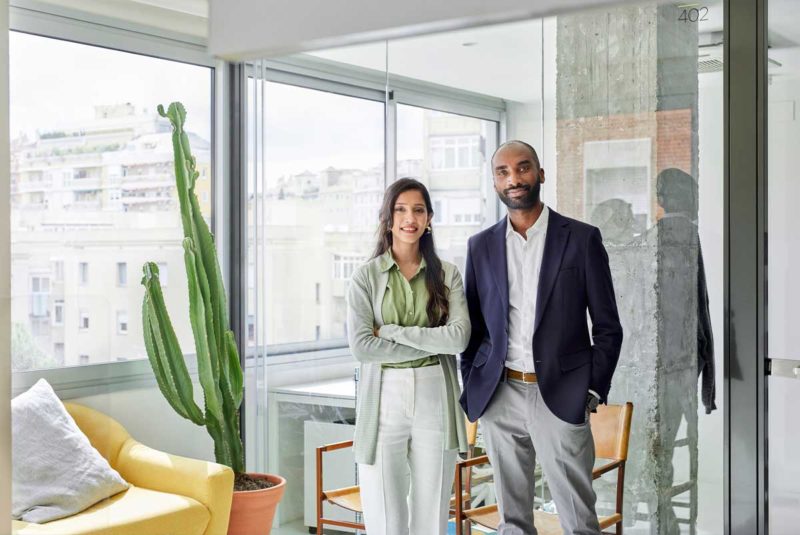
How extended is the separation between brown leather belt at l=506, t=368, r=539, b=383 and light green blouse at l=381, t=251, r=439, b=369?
0.85 ft

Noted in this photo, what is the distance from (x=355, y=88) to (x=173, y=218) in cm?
98

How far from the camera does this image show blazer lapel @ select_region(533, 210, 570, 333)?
273 centimetres

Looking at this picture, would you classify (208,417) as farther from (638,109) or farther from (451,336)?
(638,109)

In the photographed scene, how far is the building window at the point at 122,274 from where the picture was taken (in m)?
3.64

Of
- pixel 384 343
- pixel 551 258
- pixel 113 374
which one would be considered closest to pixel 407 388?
pixel 384 343

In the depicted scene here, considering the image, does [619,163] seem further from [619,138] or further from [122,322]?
[122,322]

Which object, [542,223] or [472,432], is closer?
[542,223]

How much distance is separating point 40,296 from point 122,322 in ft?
1.32

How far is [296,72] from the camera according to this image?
379 cm

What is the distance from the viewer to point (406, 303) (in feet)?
9.73

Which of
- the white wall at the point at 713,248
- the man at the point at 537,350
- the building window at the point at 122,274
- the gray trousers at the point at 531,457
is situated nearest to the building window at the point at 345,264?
the man at the point at 537,350

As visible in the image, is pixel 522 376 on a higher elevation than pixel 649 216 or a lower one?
lower

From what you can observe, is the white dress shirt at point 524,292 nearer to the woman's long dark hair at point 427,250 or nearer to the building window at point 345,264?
the woman's long dark hair at point 427,250

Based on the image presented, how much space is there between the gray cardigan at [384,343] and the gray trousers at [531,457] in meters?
0.14
